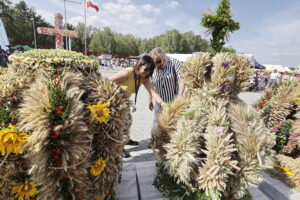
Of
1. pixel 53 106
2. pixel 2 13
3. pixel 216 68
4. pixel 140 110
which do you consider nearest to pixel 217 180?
pixel 216 68

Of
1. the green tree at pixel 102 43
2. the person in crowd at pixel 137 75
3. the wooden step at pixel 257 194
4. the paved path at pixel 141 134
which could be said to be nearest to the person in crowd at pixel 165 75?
the person in crowd at pixel 137 75

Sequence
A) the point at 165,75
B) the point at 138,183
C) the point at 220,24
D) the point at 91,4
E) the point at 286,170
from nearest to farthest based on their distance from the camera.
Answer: the point at 220,24 < the point at 138,183 < the point at 286,170 < the point at 165,75 < the point at 91,4

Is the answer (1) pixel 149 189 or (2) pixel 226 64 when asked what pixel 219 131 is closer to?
(2) pixel 226 64

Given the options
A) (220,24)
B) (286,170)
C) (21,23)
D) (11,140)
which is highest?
(21,23)

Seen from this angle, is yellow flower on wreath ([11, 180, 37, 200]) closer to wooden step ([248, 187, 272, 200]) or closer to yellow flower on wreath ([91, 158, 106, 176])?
yellow flower on wreath ([91, 158, 106, 176])

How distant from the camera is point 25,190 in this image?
51.9 inches

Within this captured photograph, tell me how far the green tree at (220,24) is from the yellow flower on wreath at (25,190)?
82.8 inches

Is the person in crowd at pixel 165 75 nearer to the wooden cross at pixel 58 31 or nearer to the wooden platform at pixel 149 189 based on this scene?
the wooden platform at pixel 149 189

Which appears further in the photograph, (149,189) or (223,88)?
(149,189)

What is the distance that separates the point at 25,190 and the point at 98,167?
536 mm

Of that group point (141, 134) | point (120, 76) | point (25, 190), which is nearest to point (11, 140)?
point (25, 190)

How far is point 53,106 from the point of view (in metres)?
1.15

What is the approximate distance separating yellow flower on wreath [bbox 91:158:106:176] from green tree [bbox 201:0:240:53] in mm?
1622

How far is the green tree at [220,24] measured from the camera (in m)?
1.90
